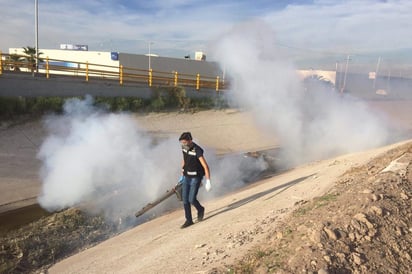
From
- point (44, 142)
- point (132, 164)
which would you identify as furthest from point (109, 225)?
point (44, 142)

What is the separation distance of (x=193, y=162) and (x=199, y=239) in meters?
1.49

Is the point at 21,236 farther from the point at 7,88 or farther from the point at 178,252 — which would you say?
the point at 7,88

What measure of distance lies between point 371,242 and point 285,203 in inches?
107

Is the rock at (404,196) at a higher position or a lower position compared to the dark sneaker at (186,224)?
higher

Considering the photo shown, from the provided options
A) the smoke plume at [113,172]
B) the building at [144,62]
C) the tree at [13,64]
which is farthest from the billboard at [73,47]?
the smoke plume at [113,172]

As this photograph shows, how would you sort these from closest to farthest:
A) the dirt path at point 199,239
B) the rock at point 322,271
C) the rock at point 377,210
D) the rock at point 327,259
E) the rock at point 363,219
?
the rock at point 322,271, the rock at point 327,259, the rock at point 363,219, the rock at point 377,210, the dirt path at point 199,239

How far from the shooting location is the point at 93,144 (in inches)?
422

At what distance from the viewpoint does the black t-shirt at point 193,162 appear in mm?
6512

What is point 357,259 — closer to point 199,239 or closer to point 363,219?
point 363,219

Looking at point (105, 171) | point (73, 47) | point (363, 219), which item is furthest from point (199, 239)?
point (73, 47)

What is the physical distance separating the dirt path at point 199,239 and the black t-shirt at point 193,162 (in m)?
0.85

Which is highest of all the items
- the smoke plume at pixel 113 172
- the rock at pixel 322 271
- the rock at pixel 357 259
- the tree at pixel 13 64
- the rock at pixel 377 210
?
the tree at pixel 13 64

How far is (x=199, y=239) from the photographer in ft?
17.8

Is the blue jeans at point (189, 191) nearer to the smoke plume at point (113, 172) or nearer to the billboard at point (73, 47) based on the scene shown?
the smoke plume at point (113, 172)
